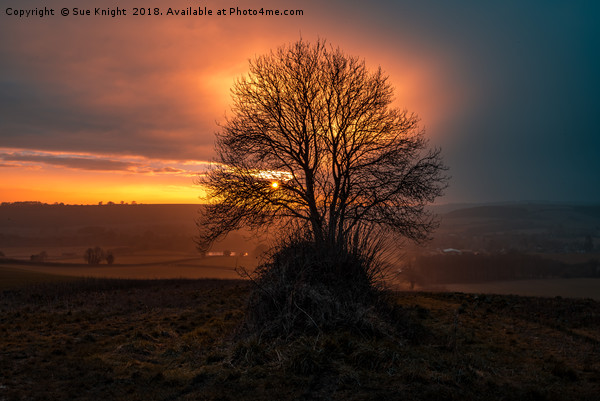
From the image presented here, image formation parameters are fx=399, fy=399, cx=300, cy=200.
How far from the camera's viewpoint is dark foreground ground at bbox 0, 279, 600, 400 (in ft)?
21.5

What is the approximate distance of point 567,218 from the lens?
17425 centimetres

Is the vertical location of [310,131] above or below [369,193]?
above

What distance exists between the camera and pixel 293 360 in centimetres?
729

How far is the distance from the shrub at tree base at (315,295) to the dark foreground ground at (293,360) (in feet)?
1.63

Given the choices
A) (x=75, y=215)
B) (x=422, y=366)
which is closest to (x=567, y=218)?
(x=75, y=215)

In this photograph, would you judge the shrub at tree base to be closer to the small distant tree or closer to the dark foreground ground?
the dark foreground ground

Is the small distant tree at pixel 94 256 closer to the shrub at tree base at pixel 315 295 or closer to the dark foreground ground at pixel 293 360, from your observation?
the dark foreground ground at pixel 293 360

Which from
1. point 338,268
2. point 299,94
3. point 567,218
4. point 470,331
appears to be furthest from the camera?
point 567,218

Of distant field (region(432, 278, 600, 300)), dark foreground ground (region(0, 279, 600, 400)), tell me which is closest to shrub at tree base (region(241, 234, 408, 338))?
dark foreground ground (region(0, 279, 600, 400))

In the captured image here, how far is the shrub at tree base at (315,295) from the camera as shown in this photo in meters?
8.89

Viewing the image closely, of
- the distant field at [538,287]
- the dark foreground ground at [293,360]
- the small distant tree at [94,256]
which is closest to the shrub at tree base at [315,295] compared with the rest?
the dark foreground ground at [293,360]

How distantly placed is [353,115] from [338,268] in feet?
39.8

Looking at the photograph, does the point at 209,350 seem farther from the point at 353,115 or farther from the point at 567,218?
the point at 567,218

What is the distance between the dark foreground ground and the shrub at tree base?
50 centimetres
